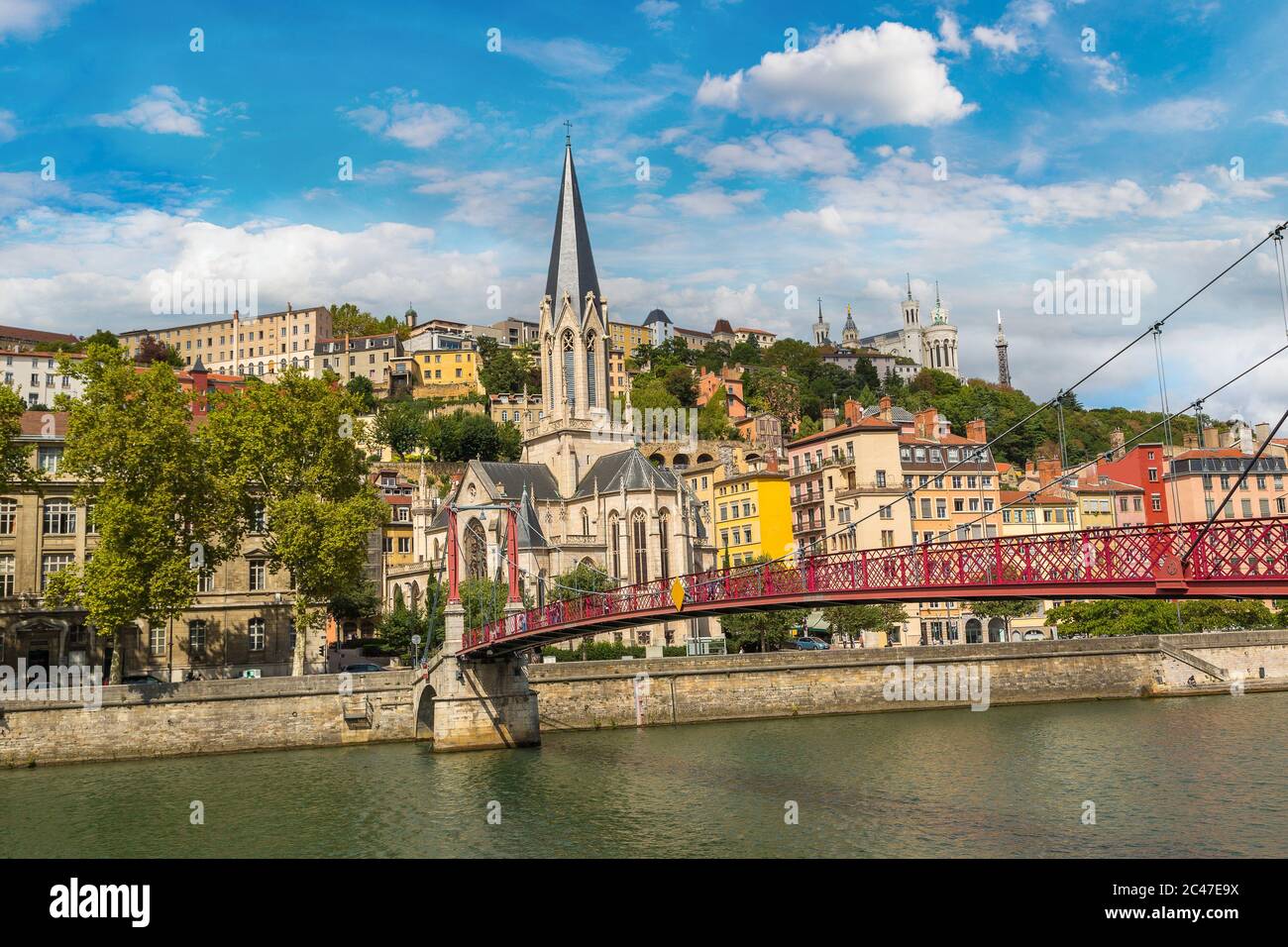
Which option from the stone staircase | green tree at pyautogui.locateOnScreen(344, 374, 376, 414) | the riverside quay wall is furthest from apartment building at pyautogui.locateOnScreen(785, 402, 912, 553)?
green tree at pyautogui.locateOnScreen(344, 374, 376, 414)

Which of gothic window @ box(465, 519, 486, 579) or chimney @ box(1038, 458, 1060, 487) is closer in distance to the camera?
gothic window @ box(465, 519, 486, 579)

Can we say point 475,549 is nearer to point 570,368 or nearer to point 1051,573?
point 570,368

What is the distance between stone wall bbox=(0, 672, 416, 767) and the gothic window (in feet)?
68.6

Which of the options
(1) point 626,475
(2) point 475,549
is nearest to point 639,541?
(1) point 626,475

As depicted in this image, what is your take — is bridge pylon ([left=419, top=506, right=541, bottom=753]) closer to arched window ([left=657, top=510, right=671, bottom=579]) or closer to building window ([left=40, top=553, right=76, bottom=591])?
building window ([left=40, top=553, right=76, bottom=591])

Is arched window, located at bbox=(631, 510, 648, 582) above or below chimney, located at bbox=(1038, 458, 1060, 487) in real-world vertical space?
below

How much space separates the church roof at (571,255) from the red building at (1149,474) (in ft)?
104

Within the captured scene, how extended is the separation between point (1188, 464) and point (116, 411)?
172 feet

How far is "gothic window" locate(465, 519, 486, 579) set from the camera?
58.9m

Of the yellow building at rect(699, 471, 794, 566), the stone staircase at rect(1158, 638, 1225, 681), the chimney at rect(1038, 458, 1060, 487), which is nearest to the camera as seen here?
the stone staircase at rect(1158, 638, 1225, 681)

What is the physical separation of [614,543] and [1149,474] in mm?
29810

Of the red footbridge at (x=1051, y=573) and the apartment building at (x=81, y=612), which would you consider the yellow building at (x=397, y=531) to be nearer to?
the apartment building at (x=81, y=612)

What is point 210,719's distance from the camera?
3525 cm

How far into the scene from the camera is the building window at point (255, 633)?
4394 cm
